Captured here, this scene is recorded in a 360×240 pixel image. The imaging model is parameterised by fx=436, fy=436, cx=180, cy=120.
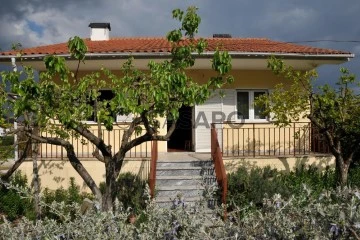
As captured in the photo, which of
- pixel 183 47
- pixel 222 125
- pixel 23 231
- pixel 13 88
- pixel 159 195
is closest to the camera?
pixel 23 231

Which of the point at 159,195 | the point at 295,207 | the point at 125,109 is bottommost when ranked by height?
the point at 159,195

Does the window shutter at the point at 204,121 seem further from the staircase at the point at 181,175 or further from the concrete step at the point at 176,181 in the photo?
the concrete step at the point at 176,181

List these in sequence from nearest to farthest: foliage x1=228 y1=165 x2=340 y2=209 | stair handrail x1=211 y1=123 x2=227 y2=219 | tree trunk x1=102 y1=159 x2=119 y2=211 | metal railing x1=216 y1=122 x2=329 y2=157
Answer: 1. tree trunk x1=102 y1=159 x2=119 y2=211
2. stair handrail x1=211 y1=123 x2=227 y2=219
3. foliage x1=228 y1=165 x2=340 y2=209
4. metal railing x1=216 y1=122 x2=329 y2=157

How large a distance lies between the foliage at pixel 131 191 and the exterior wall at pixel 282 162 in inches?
104

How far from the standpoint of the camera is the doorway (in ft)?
50.7

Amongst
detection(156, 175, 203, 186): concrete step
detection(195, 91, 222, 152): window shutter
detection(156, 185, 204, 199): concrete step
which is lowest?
detection(156, 185, 204, 199): concrete step

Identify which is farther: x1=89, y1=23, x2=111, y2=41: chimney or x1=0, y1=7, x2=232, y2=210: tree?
x1=89, y1=23, x2=111, y2=41: chimney

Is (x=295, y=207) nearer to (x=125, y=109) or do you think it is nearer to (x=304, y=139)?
(x=125, y=109)

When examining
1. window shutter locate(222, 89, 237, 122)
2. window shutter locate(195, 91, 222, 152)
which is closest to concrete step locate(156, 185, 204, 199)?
window shutter locate(195, 91, 222, 152)

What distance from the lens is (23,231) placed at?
124 inches

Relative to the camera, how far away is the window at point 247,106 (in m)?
14.3

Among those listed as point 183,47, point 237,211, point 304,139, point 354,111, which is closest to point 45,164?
point 183,47

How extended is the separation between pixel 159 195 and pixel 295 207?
7.27 metres

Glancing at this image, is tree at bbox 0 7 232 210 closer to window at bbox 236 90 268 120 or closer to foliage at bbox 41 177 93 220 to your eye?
foliage at bbox 41 177 93 220
